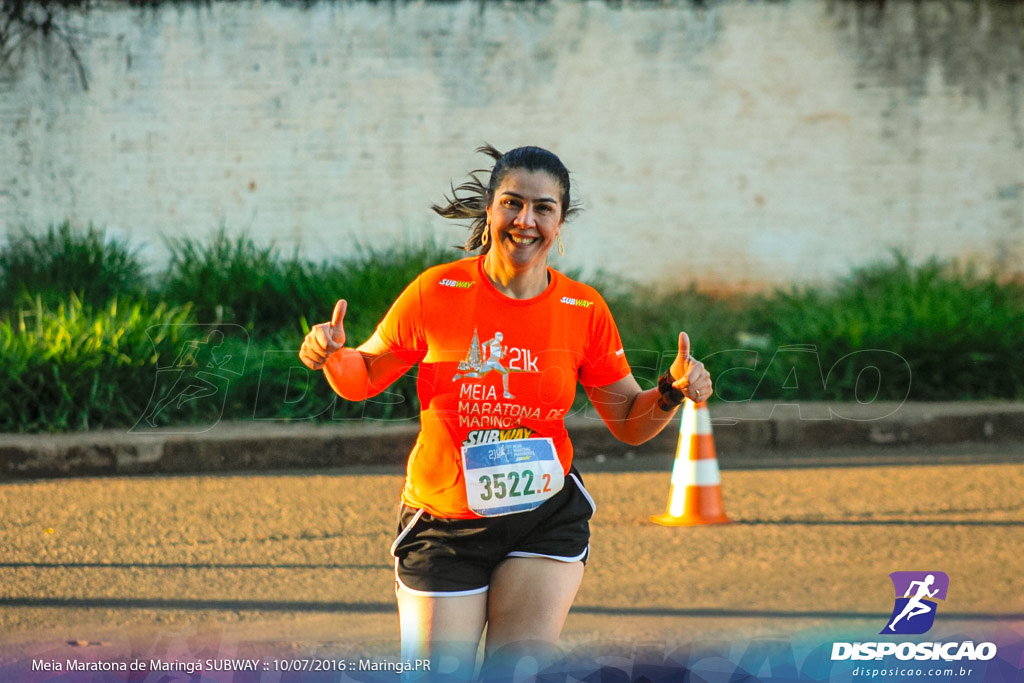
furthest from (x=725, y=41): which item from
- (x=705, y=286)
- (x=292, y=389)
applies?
(x=292, y=389)

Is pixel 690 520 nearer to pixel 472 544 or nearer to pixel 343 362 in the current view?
pixel 472 544

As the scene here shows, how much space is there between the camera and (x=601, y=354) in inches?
117

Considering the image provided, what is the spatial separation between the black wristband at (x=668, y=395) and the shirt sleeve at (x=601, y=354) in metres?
0.13

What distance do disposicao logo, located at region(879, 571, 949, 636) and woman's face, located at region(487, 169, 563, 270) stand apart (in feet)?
5.61

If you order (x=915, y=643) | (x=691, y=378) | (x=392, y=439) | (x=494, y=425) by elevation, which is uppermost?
(x=691, y=378)

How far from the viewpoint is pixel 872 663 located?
295 cm

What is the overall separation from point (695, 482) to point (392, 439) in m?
2.41

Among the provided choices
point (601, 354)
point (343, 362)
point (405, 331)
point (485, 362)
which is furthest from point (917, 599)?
point (343, 362)

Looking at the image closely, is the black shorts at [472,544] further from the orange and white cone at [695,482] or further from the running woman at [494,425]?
the orange and white cone at [695,482]

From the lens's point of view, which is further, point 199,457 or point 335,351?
point 199,457

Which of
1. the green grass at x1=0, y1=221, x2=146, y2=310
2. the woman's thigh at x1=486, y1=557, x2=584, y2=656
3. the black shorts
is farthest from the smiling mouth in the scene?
the green grass at x1=0, y1=221, x2=146, y2=310

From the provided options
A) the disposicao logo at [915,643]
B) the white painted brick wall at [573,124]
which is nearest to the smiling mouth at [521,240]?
the disposicao logo at [915,643]

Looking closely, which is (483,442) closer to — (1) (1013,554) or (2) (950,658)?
(2) (950,658)

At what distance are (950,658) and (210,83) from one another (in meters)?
9.92
